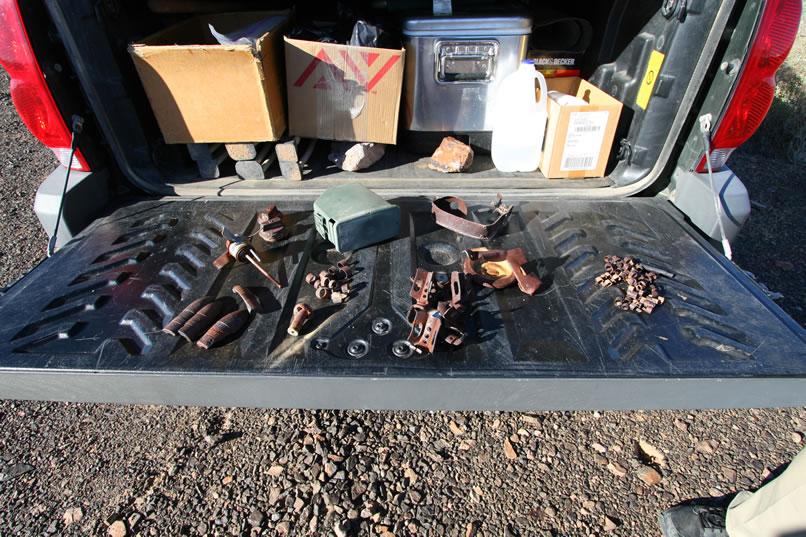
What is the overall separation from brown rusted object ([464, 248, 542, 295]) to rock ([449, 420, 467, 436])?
68cm

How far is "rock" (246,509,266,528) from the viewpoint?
1.63 metres

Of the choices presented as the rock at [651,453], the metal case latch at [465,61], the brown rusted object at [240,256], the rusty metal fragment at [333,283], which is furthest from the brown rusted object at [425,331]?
the metal case latch at [465,61]

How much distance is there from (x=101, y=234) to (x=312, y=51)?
1.30 metres

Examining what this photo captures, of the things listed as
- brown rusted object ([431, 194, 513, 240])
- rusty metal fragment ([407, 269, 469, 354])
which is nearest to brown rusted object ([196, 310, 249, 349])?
rusty metal fragment ([407, 269, 469, 354])

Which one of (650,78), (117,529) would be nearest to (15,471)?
(117,529)

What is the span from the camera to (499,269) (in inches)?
73.2

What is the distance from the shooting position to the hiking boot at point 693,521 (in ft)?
5.19

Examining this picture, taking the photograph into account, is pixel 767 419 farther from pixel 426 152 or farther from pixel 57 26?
pixel 57 26

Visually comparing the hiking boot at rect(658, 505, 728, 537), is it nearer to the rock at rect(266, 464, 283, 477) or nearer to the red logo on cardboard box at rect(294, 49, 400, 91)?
the rock at rect(266, 464, 283, 477)

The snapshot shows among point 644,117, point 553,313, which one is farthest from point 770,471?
point 644,117

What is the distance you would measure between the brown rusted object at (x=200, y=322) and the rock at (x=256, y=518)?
0.69 m

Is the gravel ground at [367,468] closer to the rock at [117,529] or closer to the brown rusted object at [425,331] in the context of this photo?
the rock at [117,529]

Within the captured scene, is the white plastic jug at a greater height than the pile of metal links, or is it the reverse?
the white plastic jug

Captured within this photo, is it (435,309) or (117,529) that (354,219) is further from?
(117,529)
